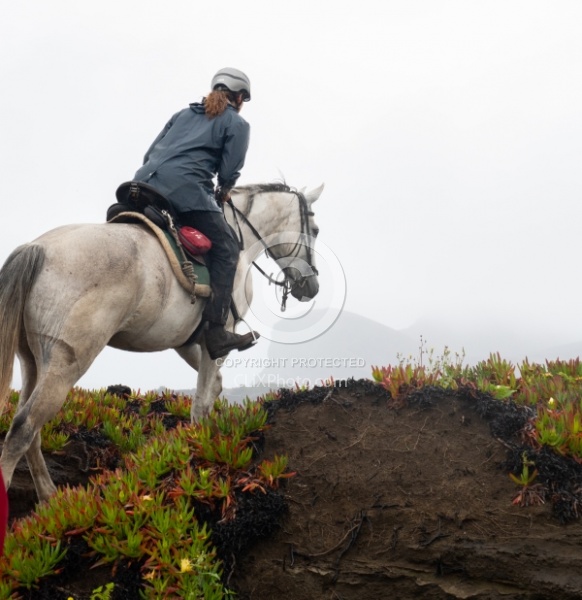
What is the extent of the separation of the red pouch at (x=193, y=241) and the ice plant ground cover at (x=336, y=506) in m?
1.67

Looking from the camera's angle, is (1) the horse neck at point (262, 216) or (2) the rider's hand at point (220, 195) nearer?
(2) the rider's hand at point (220, 195)

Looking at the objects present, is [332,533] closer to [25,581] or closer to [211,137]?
[25,581]

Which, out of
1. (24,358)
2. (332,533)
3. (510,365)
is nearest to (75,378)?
(24,358)

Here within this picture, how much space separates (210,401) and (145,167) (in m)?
2.84

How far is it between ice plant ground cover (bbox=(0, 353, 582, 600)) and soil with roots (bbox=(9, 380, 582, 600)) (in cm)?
1

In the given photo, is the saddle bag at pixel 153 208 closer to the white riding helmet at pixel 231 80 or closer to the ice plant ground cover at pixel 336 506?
the white riding helmet at pixel 231 80

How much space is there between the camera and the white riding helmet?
7234 mm

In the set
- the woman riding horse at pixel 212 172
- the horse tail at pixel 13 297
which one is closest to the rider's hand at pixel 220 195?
the woman riding horse at pixel 212 172

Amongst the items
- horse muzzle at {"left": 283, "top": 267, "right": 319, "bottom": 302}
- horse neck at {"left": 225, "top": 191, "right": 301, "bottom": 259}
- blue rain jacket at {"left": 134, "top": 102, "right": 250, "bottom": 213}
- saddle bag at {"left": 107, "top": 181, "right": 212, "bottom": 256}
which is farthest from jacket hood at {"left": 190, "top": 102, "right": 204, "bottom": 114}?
horse muzzle at {"left": 283, "top": 267, "right": 319, "bottom": 302}

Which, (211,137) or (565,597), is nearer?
(565,597)

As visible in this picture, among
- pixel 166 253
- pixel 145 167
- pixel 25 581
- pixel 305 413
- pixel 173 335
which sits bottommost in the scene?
pixel 25 581

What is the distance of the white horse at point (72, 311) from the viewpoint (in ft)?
17.5

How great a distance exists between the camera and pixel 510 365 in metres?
7.38

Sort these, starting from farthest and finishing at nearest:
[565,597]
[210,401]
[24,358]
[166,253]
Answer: [210,401] → [166,253] → [24,358] → [565,597]
